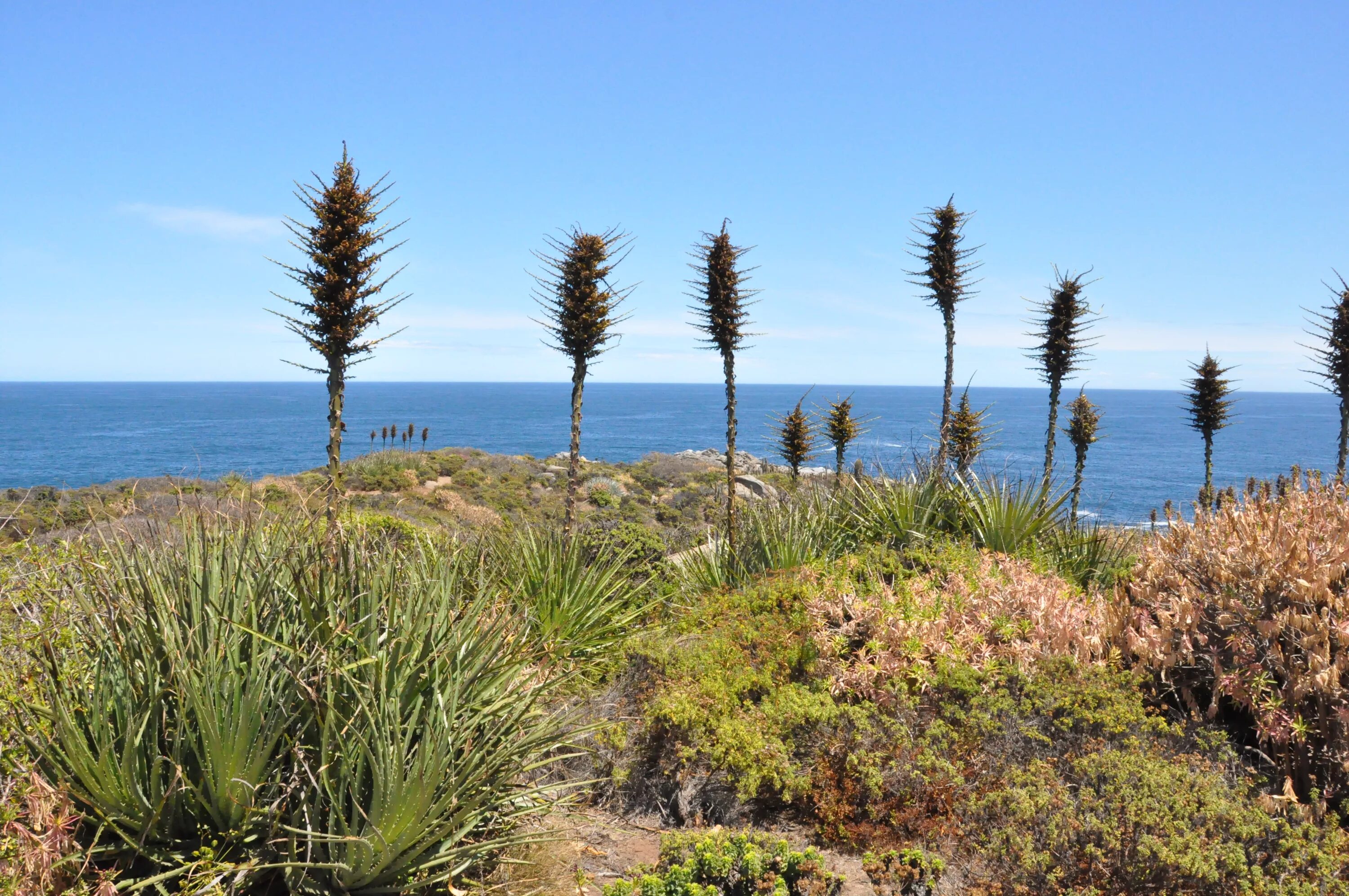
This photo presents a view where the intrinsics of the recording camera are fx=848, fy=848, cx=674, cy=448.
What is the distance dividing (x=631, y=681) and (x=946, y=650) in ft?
7.87

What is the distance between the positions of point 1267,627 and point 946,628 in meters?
1.82

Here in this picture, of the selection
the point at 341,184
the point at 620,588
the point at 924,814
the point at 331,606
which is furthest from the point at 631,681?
the point at 341,184

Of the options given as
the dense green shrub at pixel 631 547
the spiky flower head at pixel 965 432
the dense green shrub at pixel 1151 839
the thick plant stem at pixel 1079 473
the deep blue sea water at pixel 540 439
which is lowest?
the deep blue sea water at pixel 540 439

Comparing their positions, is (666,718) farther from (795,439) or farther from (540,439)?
(540,439)

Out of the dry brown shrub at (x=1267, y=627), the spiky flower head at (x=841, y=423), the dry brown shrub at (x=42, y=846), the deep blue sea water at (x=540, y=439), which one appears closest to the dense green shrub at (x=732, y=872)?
the dry brown shrub at (x=42, y=846)

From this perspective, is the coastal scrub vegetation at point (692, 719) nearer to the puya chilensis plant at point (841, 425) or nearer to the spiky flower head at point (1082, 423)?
the puya chilensis plant at point (841, 425)

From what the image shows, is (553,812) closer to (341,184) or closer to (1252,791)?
(1252,791)

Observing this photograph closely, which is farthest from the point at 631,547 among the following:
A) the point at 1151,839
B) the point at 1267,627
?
the point at 1151,839

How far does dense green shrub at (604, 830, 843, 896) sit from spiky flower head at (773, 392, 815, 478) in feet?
57.3

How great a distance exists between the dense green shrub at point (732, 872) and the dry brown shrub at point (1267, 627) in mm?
2563

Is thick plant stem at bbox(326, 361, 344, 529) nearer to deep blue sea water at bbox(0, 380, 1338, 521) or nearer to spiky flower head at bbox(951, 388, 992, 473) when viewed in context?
deep blue sea water at bbox(0, 380, 1338, 521)

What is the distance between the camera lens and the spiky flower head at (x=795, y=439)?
856 inches

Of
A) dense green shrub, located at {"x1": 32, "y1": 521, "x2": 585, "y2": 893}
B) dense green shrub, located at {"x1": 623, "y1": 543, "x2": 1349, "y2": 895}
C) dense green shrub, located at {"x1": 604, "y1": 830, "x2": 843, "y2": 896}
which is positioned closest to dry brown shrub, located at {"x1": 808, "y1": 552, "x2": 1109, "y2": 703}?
dense green shrub, located at {"x1": 623, "y1": 543, "x2": 1349, "y2": 895}

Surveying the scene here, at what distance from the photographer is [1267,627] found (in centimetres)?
480
